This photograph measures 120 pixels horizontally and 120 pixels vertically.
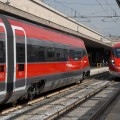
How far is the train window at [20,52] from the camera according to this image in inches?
559

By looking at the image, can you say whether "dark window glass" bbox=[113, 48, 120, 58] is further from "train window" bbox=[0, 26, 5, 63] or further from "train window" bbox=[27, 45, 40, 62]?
"train window" bbox=[0, 26, 5, 63]

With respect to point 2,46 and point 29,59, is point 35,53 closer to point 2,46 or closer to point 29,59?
point 29,59

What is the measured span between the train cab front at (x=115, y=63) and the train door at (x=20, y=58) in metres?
17.4

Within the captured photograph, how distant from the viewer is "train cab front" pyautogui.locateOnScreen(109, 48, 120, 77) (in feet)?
104

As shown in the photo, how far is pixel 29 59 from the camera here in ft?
50.6

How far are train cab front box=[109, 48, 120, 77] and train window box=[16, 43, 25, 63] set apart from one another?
17673 mm

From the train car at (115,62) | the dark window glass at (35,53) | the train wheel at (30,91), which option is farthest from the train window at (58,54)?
the train car at (115,62)

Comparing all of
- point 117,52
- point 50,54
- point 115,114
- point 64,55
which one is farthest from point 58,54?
point 117,52

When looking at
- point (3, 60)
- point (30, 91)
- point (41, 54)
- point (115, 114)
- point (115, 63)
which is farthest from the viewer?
point (115, 63)

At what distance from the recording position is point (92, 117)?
13555mm

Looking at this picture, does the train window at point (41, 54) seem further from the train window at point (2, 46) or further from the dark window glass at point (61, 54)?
the train window at point (2, 46)

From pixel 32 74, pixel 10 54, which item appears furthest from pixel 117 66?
pixel 10 54

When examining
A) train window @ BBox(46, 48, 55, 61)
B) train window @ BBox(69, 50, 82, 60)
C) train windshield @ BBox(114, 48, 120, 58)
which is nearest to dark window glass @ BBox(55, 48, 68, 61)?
train window @ BBox(46, 48, 55, 61)

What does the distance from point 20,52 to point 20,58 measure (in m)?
0.20
